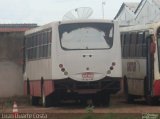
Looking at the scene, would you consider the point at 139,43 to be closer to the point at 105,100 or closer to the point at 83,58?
the point at 105,100

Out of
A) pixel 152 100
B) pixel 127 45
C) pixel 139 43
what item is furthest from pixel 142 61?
pixel 127 45

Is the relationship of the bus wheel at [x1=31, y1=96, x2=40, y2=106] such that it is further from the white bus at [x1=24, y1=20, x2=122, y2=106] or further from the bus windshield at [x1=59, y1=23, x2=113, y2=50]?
the bus windshield at [x1=59, y1=23, x2=113, y2=50]

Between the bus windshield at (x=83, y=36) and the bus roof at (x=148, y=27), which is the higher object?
the bus roof at (x=148, y=27)

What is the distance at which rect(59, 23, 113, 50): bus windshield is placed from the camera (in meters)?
24.9

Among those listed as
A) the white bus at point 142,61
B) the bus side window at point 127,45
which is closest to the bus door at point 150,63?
the white bus at point 142,61

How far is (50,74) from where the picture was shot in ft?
83.0

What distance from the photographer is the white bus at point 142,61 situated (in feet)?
85.7

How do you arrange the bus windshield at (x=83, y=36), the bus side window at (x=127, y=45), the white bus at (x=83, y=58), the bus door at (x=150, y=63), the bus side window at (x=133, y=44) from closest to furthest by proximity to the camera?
1. the white bus at (x=83, y=58)
2. the bus windshield at (x=83, y=36)
3. the bus door at (x=150, y=63)
4. the bus side window at (x=133, y=44)
5. the bus side window at (x=127, y=45)

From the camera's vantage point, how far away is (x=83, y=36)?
25.0 m

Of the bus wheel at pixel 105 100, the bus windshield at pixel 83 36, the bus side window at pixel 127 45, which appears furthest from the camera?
the bus side window at pixel 127 45

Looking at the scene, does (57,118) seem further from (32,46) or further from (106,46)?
(32,46)

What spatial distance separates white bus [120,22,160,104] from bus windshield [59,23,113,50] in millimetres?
2069

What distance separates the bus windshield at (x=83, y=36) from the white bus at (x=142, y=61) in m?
2.07

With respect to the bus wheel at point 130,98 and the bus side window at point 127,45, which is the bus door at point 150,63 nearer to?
the bus side window at point 127,45
